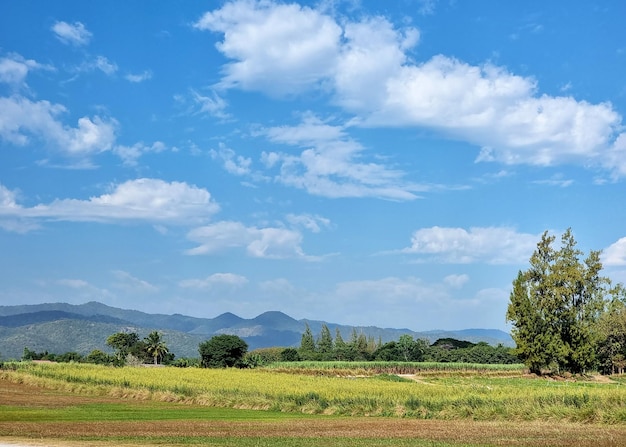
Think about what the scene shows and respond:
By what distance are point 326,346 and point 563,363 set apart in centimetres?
9548

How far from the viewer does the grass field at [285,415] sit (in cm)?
2442

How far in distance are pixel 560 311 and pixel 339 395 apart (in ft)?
156

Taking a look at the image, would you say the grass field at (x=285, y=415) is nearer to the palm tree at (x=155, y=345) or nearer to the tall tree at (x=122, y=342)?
the palm tree at (x=155, y=345)

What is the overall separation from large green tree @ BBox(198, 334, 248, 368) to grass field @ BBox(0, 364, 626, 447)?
37885mm

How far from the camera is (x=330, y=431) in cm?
2838

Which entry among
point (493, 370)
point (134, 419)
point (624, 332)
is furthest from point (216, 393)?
point (624, 332)

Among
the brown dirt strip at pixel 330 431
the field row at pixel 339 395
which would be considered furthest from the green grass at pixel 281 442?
the field row at pixel 339 395

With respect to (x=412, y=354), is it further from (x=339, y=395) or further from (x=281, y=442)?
(x=281, y=442)

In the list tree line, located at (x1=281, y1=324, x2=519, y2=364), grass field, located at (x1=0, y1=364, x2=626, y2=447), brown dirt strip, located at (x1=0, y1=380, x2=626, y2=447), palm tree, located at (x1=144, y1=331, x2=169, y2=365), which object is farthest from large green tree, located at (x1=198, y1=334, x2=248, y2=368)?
brown dirt strip, located at (x1=0, y1=380, x2=626, y2=447)

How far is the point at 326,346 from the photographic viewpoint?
6870 inches

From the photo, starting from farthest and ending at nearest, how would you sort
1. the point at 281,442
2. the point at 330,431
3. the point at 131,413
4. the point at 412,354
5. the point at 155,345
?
the point at 155,345 < the point at 412,354 < the point at 131,413 < the point at 330,431 < the point at 281,442

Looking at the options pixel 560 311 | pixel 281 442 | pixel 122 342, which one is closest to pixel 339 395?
pixel 281 442

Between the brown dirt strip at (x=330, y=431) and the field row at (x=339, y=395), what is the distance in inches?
91.9

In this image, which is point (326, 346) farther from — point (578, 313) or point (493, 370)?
point (578, 313)
